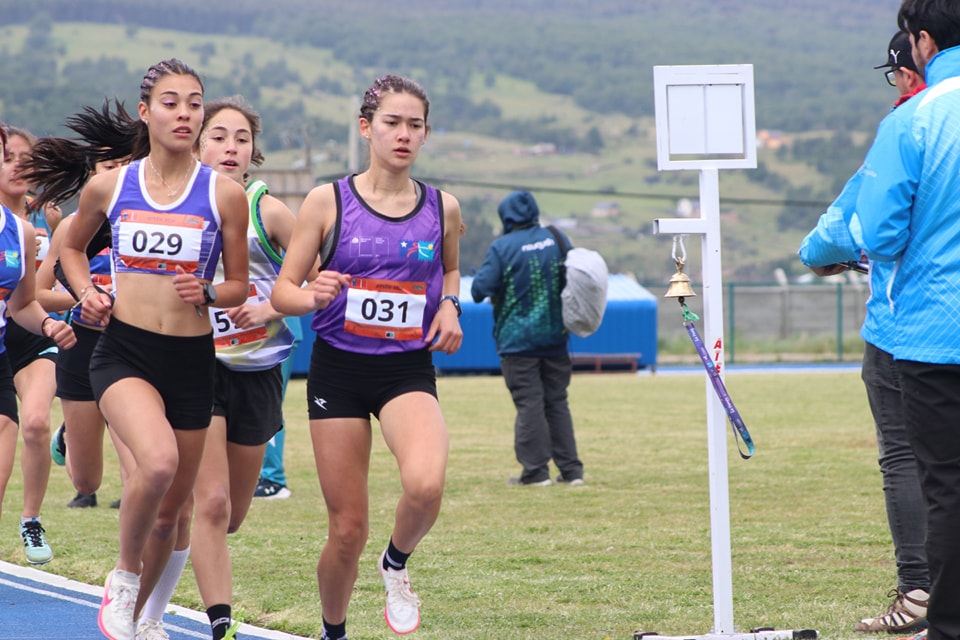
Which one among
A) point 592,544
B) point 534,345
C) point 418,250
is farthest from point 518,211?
point 418,250

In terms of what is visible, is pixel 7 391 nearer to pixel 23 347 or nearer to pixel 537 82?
pixel 23 347

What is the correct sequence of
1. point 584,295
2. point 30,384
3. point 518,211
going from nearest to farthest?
point 30,384, point 584,295, point 518,211

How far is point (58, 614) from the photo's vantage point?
21.8 feet

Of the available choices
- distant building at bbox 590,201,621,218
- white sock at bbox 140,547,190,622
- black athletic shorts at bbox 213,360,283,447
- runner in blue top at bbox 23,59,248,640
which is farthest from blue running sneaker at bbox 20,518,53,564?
distant building at bbox 590,201,621,218

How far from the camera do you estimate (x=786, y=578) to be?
7250 millimetres

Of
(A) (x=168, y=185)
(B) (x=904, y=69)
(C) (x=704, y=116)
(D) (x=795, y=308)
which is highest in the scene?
(B) (x=904, y=69)

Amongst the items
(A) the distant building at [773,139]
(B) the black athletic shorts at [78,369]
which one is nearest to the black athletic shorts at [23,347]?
(B) the black athletic shorts at [78,369]

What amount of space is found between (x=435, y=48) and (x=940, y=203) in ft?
562

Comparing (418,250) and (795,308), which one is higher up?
(418,250)

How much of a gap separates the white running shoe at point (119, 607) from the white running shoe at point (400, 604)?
0.94m

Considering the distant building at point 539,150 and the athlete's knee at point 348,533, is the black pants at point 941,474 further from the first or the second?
the distant building at point 539,150

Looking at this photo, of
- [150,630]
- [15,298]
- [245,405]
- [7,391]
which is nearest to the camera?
[150,630]

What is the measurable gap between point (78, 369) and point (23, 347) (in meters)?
0.92

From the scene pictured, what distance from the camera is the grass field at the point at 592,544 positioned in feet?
21.0
